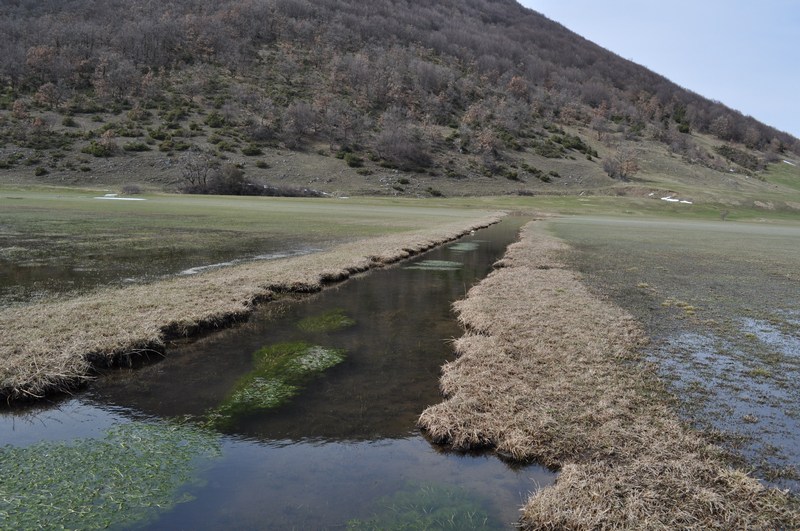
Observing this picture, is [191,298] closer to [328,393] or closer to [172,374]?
[172,374]

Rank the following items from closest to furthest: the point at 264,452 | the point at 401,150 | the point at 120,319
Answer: the point at 264,452
the point at 120,319
the point at 401,150

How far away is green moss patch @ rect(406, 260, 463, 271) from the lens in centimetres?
2523

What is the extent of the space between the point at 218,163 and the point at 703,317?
94.9 metres

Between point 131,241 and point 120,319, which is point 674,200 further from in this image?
point 120,319

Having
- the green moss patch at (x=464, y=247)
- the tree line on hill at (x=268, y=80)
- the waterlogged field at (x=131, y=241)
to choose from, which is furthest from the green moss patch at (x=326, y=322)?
the tree line on hill at (x=268, y=80)

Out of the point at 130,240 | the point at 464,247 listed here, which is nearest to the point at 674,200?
the point at 464,247

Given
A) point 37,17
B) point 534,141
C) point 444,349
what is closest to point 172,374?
point 444,349

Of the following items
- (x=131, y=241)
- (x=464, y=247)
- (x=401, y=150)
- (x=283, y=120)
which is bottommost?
(x=464, y=247)

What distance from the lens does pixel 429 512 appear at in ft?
20.1

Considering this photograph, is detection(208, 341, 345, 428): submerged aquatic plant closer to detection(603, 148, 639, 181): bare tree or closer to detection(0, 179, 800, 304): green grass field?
detection(0, 179, 800, 304): green grass field

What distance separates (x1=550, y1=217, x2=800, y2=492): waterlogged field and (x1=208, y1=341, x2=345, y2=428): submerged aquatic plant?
7.35 m

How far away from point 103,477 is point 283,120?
429 feet

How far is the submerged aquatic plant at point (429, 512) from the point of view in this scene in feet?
19.2

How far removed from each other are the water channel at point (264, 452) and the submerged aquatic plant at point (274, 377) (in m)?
0.11
